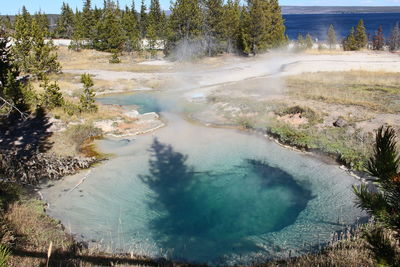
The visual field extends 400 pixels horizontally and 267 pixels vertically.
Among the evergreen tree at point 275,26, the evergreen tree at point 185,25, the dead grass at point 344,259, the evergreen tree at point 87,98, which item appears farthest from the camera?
the evergreen tree at point 275,26

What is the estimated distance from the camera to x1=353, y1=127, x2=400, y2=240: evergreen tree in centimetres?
246

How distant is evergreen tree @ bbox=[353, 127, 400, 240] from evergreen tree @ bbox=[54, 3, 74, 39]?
9454 cm

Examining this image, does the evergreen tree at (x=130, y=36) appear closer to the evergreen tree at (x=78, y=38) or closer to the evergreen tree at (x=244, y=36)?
the evergreen tree at (x=78, y=38)

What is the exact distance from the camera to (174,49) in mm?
46031

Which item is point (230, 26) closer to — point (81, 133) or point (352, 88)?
point (352, 88)

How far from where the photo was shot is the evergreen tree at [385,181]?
8.06ft

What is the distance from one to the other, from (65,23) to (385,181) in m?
97.4

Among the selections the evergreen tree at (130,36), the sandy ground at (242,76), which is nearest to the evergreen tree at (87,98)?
the sandy ground at (242,76)

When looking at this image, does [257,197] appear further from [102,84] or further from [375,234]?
[102,84]

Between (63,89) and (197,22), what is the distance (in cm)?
2058

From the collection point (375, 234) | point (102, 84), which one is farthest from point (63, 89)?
point (375, 234)

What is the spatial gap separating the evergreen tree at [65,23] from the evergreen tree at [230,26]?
51277 millimetres

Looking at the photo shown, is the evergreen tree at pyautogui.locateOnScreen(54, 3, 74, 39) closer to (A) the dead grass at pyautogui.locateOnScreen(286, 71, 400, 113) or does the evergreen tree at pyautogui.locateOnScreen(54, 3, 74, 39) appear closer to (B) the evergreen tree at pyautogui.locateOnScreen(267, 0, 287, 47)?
(B) the evergreen tree at pyautogui.locateOnScreen(267, 0, 287, 47)

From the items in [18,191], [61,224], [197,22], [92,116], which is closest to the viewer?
[61,224]
